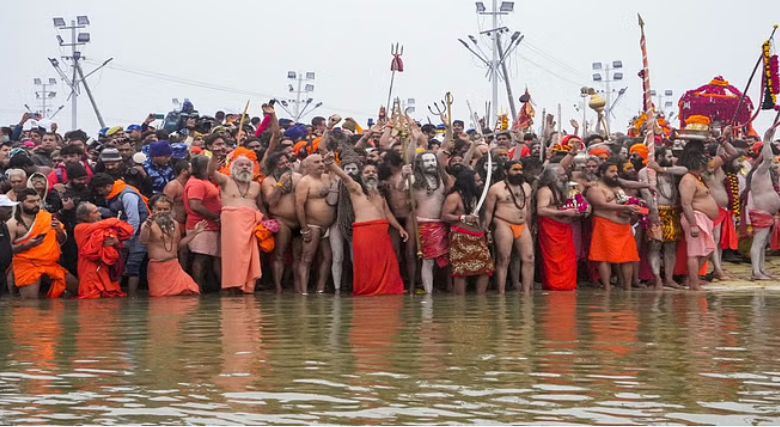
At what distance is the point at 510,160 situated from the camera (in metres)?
14.9

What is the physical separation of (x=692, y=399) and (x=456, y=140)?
9.08m

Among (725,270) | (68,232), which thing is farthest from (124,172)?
(725,270)

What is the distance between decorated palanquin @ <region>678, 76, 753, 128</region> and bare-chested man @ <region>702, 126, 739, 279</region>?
602 cm

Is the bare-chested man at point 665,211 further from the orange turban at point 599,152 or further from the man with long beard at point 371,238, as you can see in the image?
the man with long beard at point 371,238

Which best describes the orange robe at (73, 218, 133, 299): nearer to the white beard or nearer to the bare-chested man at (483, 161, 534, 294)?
the white beard

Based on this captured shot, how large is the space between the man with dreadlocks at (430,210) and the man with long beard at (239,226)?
5.55 feet

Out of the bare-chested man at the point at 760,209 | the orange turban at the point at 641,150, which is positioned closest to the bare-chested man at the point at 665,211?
the orange turban at the point at 641,150

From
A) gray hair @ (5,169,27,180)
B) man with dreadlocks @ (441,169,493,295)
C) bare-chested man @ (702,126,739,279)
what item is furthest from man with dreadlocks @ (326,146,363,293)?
bare-chested man @ (702,126,739,279)

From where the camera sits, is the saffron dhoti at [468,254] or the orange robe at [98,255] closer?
the orange robe at [98,255]

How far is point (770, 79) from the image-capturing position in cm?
1688

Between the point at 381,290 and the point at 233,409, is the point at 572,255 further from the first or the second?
the point at 233,409

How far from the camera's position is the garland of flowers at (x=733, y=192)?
15.6m

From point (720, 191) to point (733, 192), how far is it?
0.25 m

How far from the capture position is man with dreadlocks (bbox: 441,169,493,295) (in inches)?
567
